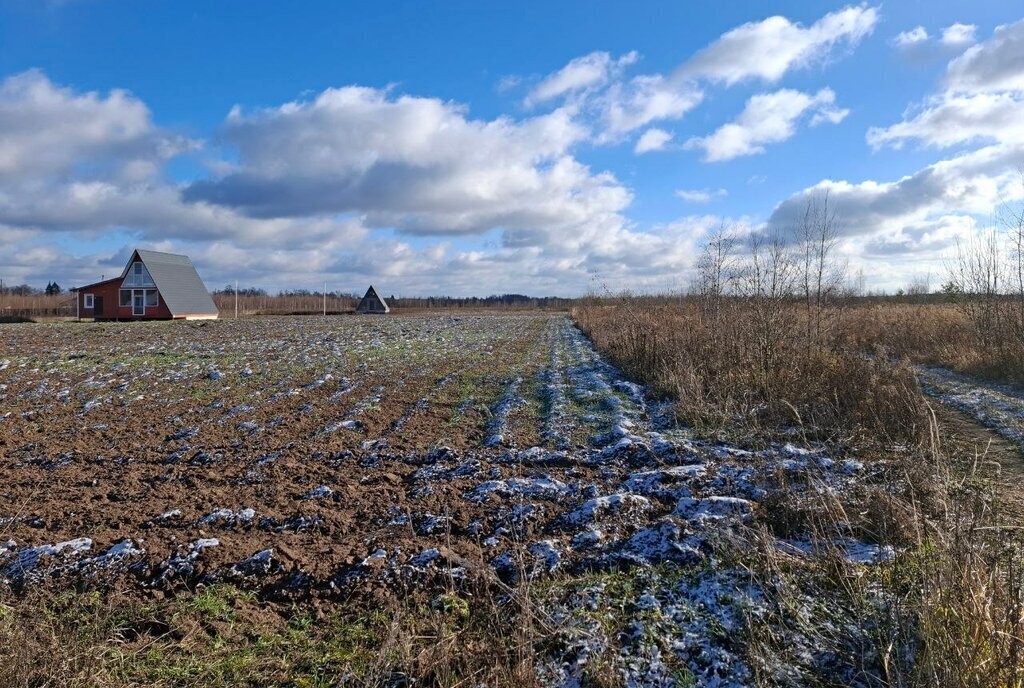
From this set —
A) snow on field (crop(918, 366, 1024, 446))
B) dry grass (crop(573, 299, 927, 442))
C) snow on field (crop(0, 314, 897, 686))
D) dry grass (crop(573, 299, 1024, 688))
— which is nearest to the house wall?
snow on field (crop(0, 314, 897, 686))

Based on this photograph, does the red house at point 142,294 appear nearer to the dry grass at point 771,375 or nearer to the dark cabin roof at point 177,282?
the dark cabin roof at point 177,282

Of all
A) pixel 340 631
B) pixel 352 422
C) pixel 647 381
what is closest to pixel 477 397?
pixel 352 422

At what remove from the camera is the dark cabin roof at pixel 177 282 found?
39.2 metres

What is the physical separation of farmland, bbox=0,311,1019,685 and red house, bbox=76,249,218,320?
34.5 meters

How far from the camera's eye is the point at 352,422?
761 cm

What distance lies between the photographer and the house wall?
3934cm

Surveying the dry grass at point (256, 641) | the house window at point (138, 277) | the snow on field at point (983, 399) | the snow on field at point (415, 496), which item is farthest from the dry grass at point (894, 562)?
the house window at point (138, 277)

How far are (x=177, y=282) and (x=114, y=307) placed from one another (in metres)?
4.10

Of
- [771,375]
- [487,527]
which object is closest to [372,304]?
[771,375]

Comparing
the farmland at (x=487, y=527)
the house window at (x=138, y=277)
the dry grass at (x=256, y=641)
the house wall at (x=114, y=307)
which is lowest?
the dry grass at (x=256, y=641)

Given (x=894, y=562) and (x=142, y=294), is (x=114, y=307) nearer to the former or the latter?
(x=142, y=294)

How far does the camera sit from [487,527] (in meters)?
4.30

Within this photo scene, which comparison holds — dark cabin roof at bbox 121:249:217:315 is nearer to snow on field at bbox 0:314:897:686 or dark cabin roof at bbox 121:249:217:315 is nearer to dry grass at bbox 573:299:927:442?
snow on field at bbox 0:314:897:686

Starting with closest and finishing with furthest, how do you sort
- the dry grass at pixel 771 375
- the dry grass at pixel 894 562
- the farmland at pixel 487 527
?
the dry grass at pixel 894 562
the farmland at pixel 487 527
the dry grass at pixel 771 375
